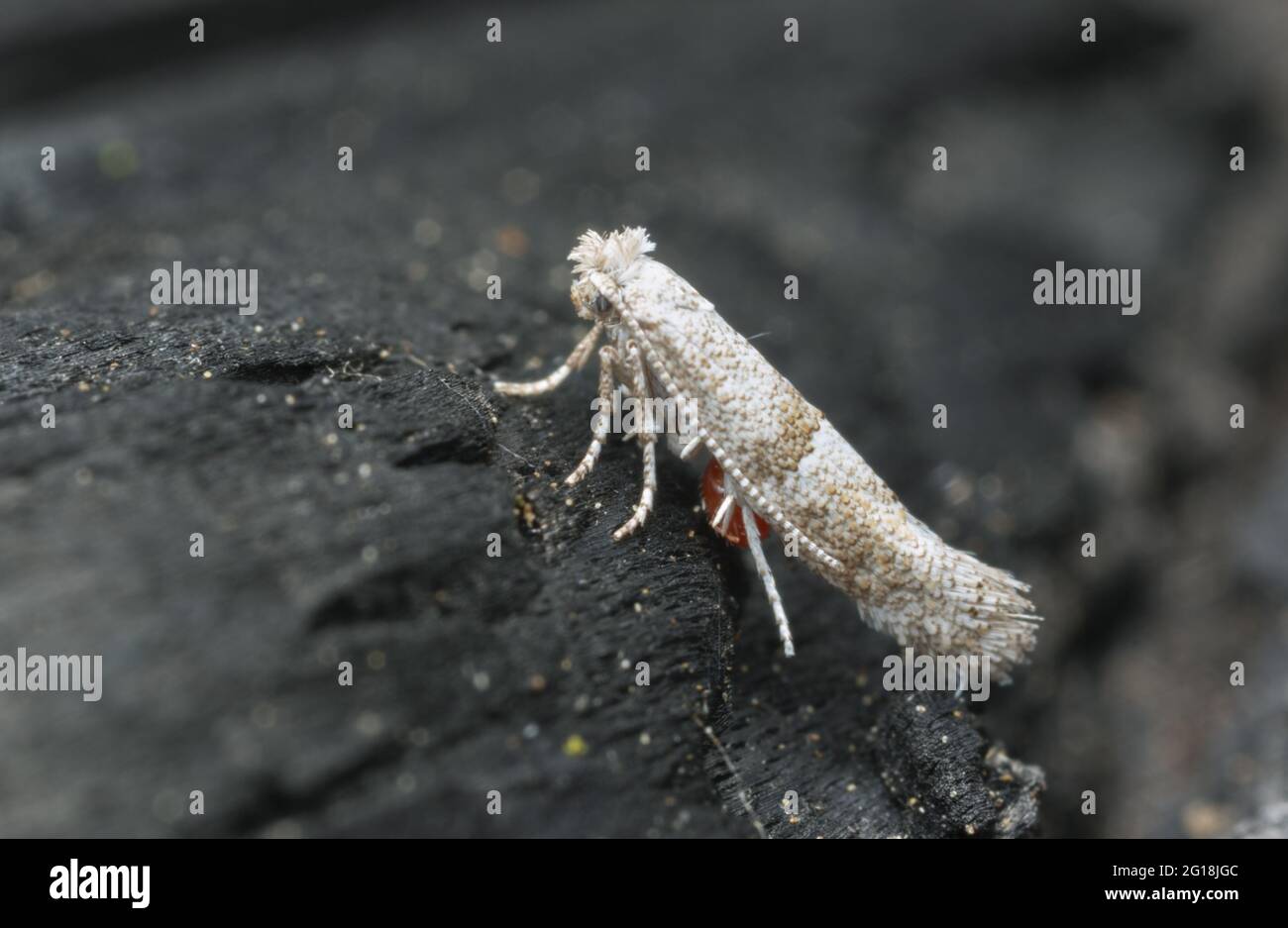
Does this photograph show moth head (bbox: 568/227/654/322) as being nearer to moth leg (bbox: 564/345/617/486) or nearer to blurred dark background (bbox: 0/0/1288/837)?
moth leg (bbox: 564/345/617/486)

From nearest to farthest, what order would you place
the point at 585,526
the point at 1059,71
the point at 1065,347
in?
the point at 585,526
the point at 1065,347
the point at 1059,71

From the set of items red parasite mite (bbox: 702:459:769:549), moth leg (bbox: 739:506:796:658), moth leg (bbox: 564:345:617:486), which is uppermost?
moth leg (bbox: 564:345:617:486)

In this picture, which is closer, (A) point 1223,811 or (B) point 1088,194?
(A) point 1223,811

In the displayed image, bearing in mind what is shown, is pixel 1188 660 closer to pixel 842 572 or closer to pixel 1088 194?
pixel 842 572

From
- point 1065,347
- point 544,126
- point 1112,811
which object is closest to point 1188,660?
point 1112,811

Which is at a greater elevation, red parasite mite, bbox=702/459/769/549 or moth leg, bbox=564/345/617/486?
moth leg, bbox=564/345/617/486

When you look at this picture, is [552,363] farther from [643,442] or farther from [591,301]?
[643,442]

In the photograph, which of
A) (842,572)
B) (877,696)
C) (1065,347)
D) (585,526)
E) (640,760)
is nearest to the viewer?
(640,760)

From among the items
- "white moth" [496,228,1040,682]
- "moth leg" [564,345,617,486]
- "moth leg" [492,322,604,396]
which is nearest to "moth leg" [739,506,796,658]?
"white moth" [496,228,1040,682]
